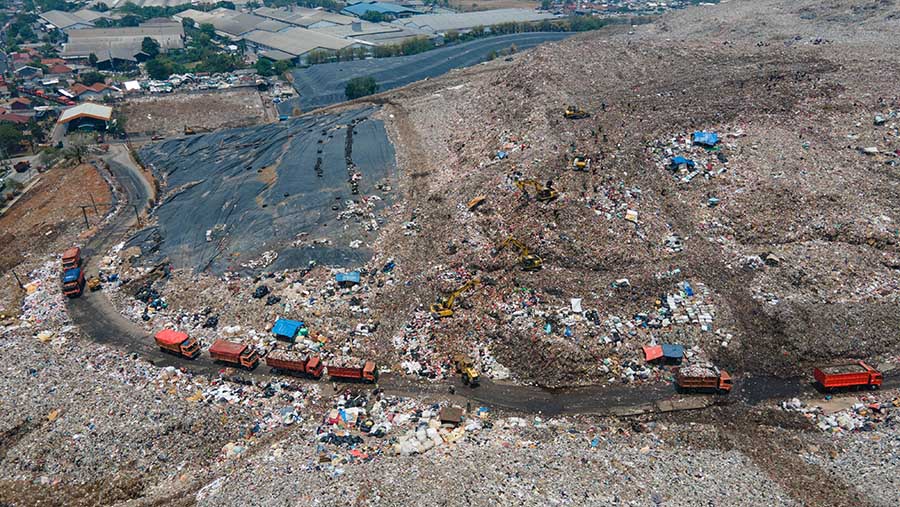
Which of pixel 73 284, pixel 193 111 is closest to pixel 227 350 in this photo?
pixel 73 284

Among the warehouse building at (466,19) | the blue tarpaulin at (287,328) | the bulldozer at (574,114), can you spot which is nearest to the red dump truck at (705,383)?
the blue tarpaulin at (287,328)

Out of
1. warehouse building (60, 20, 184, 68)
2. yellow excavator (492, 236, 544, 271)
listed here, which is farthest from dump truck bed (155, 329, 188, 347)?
Result: warehouse building (60, 20, 184, 68)

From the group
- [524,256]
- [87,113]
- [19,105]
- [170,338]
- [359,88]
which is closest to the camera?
[170,338]

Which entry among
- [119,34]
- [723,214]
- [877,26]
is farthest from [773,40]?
[119,34]

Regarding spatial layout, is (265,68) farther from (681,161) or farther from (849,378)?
(849,378)

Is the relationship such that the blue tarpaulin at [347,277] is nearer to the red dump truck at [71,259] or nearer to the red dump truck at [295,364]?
the red dump truck at [295,364]

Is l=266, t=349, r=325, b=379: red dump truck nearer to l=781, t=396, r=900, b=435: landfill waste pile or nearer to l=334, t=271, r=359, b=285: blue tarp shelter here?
l=334, t=271, r=359, b=285: blue tarp shelter
